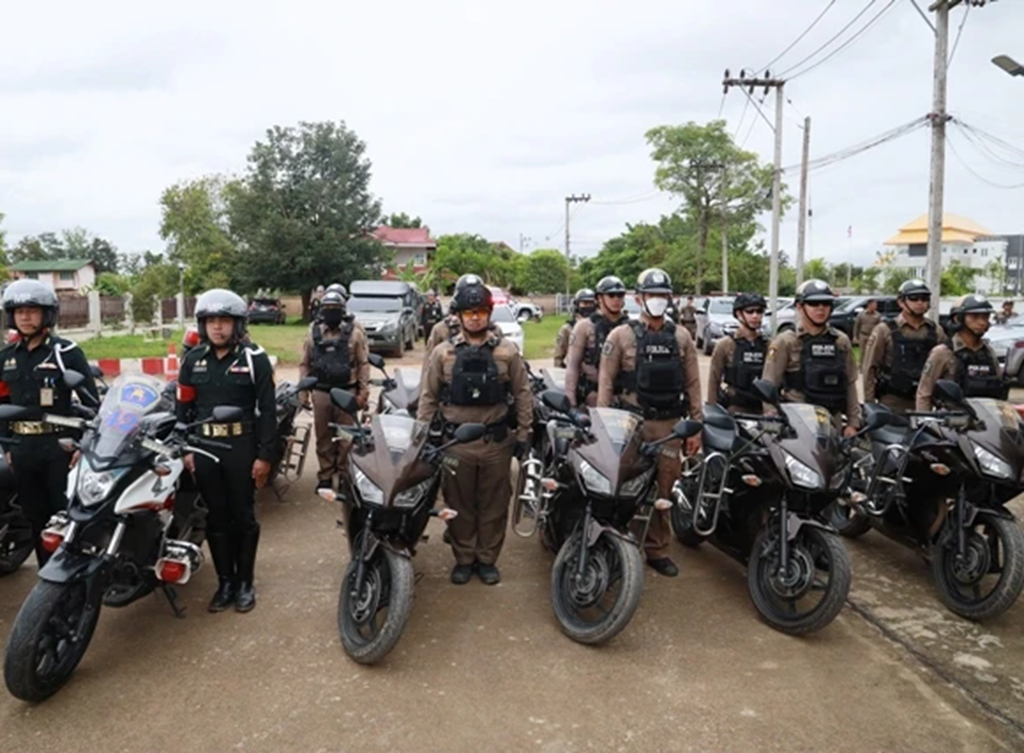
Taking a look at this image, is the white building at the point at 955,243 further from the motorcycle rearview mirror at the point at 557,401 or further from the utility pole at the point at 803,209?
the motorcycle rearview mirror at the point at 557,401

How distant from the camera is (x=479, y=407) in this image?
15.4 ft

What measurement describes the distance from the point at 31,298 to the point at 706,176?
43.3 meters

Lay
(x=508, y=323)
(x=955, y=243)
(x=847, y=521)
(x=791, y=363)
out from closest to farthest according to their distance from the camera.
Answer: (x=791, y=363), (x=847, y=521), (x=508, y=323), (x=955, y=243)

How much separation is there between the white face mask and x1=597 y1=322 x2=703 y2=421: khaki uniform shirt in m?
0.10

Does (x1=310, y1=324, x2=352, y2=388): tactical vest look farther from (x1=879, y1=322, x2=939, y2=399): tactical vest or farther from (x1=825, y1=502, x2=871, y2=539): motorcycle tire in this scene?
(x1=879, y1=322, x2=939, y2=399): tactical vest

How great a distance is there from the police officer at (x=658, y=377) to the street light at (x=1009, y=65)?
14.1 feet

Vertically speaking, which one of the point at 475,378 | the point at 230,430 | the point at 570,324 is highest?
the point at 570,324

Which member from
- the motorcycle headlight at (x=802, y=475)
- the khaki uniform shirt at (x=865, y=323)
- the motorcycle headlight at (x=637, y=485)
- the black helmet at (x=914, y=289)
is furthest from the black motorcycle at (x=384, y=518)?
the khaki uniform shirt at (x=865, y=323)

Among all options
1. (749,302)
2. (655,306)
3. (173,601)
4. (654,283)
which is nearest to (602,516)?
(655,306)

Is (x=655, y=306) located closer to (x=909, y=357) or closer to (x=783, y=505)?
(x=783, y=505)

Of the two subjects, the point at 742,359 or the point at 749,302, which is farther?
the point at 749,302

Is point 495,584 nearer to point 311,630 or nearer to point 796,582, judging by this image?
point 311,630

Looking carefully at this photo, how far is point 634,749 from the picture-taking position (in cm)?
304

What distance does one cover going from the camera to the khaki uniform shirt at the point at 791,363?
5.19 metres
